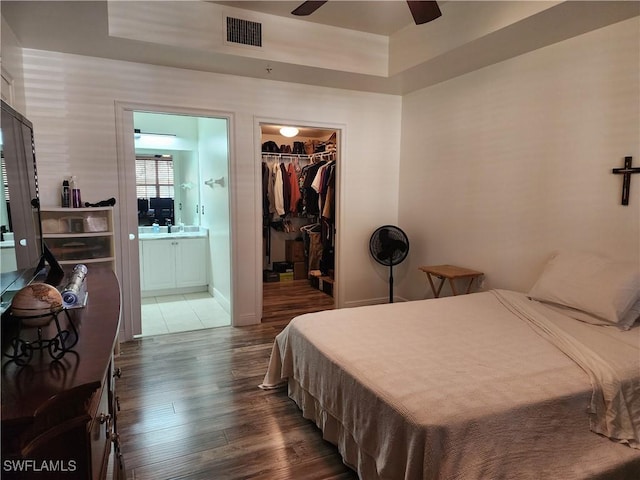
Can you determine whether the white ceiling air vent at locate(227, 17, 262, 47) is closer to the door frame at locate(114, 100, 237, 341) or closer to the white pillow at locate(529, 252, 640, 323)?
the door frame at locate(114, 100, 237, 341)

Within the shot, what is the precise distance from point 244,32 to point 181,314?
2942 mm

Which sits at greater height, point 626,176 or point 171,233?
point 626,176

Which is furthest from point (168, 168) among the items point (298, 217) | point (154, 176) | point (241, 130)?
point (241, 130)

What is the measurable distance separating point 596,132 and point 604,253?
832 mm

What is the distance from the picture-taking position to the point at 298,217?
6297 mm

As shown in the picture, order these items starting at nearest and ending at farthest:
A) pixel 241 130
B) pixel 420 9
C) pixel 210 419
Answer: pixel 420 9
pixel 210 419
pixel 241 130

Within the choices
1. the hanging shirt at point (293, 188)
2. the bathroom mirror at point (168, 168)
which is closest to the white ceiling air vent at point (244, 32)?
the bathroom mirror at point (168, 168)

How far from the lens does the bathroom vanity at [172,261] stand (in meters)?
5.02

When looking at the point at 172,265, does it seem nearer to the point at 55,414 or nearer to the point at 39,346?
the point at 39,346

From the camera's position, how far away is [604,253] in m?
2.69

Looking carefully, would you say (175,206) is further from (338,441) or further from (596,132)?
(596,132)

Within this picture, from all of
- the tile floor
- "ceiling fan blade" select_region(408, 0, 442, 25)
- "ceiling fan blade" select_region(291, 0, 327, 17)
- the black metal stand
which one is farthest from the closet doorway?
the black metal stand

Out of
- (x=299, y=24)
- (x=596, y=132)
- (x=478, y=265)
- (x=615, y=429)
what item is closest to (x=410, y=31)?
(x=299, y=24)

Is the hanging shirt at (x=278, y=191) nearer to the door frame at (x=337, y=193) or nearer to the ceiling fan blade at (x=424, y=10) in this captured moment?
the door frame at (x=337, y=193)
